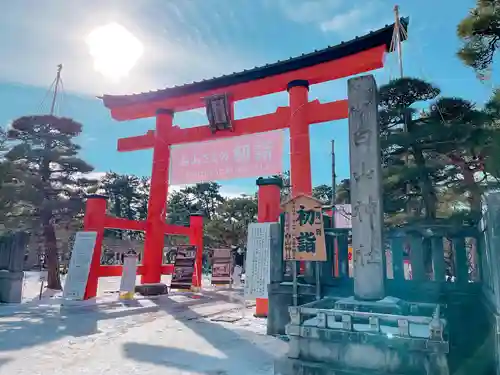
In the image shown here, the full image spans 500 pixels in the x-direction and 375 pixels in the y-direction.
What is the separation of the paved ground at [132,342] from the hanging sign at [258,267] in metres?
0.74

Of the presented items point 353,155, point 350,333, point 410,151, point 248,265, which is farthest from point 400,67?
point 350,333

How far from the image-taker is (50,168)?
12984mm

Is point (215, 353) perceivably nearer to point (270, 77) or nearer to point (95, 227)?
point (95, 227)

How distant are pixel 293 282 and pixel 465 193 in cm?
569

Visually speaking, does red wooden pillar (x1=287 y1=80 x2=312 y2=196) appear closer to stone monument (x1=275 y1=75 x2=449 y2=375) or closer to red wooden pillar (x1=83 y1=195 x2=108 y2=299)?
stone monument (x1=275 y1=75 x2=449 y2=375)

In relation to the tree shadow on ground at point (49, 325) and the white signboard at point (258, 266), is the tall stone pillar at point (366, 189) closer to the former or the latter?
the white signboard at point (258, 266)

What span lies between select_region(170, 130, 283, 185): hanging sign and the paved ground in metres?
3.96

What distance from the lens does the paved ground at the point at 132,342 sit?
4.65 metres

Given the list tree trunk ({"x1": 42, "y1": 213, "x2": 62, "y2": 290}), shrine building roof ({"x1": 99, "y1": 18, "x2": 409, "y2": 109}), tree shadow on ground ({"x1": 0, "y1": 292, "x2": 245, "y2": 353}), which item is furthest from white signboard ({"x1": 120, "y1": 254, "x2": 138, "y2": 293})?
shrine building roof ({"x1": 99, "y1": 18, "x2": 409, "y2": 109})

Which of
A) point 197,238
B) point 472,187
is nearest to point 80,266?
point 197,238

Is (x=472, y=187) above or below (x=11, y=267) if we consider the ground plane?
above

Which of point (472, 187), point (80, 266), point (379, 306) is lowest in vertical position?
point (379, 306)

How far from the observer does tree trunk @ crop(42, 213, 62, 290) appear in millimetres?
12508

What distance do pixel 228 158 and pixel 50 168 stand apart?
709cm
